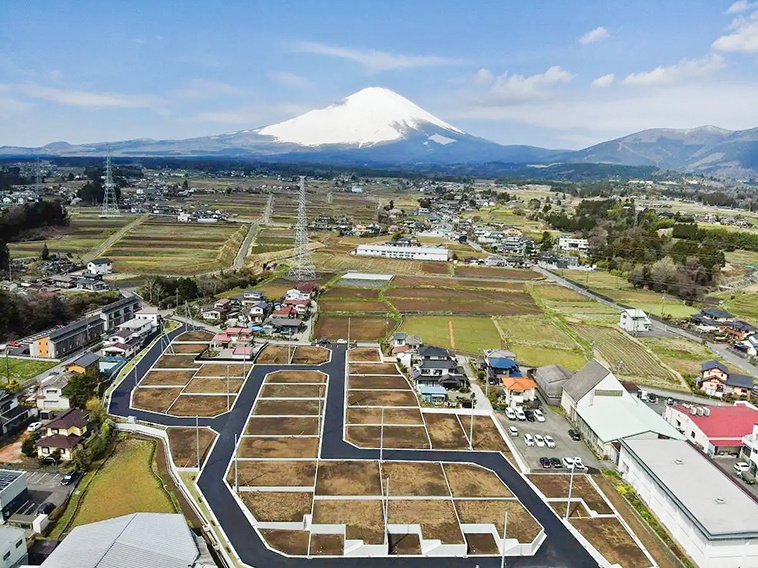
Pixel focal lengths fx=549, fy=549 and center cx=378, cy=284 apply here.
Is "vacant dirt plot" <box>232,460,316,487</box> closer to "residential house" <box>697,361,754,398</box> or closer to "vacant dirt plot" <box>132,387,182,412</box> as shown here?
"vacant dirt plot" <box>132,387,182,412</box>

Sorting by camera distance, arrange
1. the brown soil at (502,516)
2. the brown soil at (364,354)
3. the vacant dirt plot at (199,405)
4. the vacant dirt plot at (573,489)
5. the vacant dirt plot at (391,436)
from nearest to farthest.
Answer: the brown soil at (502,516) → the vacant dirt plot at (573,489) → the vacant dirt plot at (391,436) → the vacant dirt plot at (199,405) → the brown soil at (364,354)

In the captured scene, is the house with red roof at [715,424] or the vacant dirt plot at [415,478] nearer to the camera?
the vacant dirt plot at [415,478]

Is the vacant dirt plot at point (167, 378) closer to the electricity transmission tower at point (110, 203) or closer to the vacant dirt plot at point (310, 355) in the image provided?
the vacant dirt plot at point (310, 355)

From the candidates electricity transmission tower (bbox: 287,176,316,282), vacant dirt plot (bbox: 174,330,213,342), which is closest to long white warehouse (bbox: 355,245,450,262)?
electricity transmission tower (bbox: 287,176,316,282)

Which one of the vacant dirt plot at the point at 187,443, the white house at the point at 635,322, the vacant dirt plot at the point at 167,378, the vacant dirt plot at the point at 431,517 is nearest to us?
the vacant dirt plot at the point at 431,517

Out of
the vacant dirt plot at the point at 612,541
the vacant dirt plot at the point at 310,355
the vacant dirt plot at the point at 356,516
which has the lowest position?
the vacant dirt plot at the point at 612,541

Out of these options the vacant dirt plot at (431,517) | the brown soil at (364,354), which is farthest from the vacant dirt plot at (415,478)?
the brown soil at (364,354)
